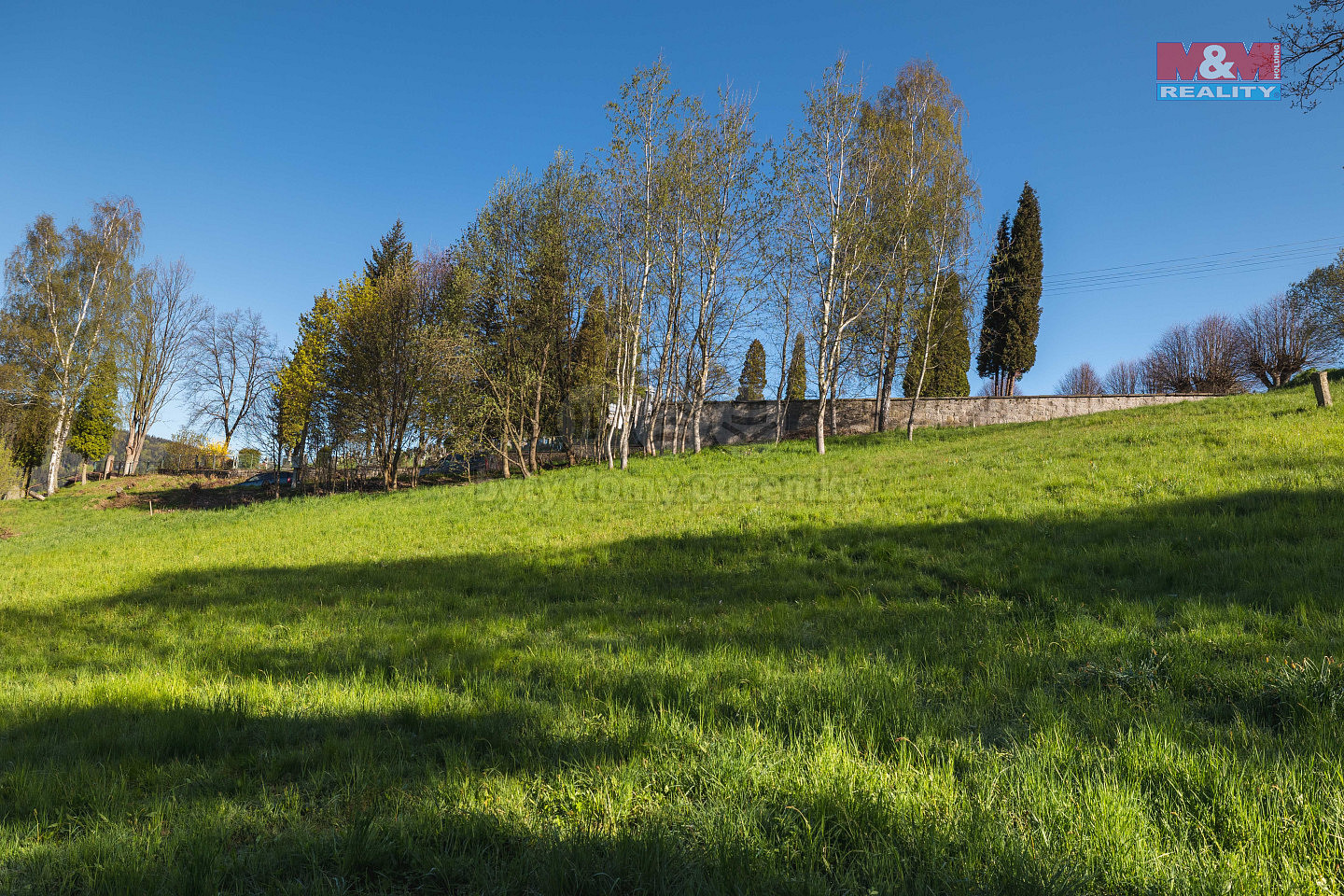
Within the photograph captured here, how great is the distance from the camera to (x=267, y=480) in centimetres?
3922

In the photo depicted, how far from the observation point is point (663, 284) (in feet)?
81.1

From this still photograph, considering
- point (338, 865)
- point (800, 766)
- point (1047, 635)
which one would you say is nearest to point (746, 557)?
point (1047, 635)

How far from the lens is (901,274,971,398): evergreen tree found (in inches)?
1023

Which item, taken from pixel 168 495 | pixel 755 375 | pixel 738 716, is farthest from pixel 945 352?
pixel 168 495

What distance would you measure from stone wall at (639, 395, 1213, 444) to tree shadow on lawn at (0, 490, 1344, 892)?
25863 millimetres

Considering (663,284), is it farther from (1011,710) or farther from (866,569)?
(1011,710)

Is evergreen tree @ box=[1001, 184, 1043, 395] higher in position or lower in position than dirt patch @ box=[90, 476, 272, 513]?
higher

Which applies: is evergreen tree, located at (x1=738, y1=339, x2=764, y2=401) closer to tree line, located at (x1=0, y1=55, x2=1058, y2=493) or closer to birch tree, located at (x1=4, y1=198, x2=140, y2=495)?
tree line, located at (x1=0, y1=55, x2=1058, y2=493)

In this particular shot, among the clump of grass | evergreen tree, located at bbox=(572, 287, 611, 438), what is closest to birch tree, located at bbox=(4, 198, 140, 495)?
evergreen tree, located at bbox=(572, 287, 611, 438)

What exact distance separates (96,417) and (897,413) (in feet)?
179

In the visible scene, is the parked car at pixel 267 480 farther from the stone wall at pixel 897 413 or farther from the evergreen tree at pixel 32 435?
the stone wall at pixel 897 413

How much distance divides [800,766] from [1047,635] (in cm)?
280

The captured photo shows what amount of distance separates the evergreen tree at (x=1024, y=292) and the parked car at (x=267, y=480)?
168ft

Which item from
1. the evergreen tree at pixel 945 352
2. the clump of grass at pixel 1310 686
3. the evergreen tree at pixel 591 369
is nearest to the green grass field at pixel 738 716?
the clump of grass at pixel 1310 686
